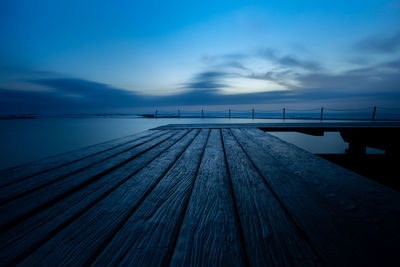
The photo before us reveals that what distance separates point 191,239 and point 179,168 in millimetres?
730

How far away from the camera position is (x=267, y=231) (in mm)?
534

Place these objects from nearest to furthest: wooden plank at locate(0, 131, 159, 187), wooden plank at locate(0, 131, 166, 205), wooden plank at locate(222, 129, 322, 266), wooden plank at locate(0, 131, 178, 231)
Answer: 1. wooden plank at locate(222, 129, 322, 266)
2. wooden plank at locate(0, 131, 178, 231)
3. wooden plank at locate(0, 131, 166, 205)
4. wooden plank at locate(0, 131, 159, 187)

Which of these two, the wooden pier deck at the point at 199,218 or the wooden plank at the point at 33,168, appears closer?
the wooden pier deck at the point at 199,218

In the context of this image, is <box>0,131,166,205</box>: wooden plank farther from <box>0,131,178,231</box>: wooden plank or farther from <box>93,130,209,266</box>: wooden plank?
<box>93,130,209,266</box>: wooden plank

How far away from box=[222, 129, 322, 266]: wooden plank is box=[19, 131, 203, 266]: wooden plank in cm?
45

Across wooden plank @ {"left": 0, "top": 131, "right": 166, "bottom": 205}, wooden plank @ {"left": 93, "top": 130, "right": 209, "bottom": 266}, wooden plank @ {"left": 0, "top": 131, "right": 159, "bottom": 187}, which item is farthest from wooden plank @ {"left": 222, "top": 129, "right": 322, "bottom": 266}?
wooden plank @ {"left": 0, "top": 131, "right": 159, "bottom": 187}

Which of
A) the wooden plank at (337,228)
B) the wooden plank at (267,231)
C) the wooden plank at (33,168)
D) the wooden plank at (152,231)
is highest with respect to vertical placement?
the wooden plank at (337,228)

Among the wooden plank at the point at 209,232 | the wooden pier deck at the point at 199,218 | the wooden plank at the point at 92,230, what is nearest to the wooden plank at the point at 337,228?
the wooden pier deck at the point at 199,218

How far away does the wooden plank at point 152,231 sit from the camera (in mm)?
437

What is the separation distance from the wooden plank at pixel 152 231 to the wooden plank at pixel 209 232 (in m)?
0.03

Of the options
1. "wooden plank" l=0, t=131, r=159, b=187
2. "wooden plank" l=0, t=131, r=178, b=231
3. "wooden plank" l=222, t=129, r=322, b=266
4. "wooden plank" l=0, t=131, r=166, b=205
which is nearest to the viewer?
"wooden plank" l=222, t=129, r=322, b=266

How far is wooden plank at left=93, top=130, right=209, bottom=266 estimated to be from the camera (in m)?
0.44

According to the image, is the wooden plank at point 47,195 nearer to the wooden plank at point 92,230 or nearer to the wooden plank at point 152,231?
the wooden plank at point 92,230

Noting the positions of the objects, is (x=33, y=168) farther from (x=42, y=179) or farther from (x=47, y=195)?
(x=47, y=195)
